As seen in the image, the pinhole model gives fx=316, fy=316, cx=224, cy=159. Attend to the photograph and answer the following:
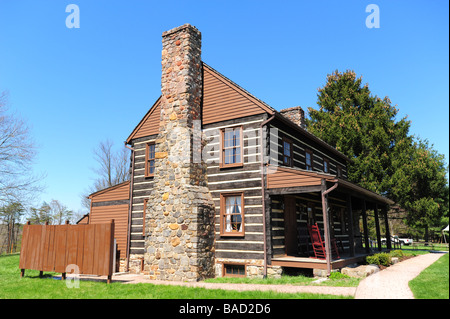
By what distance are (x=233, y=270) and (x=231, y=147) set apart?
16.5 feet

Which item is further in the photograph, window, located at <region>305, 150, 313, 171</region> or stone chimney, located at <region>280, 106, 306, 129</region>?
stone chimney, located at <region>280, 106, 306, 129</region>

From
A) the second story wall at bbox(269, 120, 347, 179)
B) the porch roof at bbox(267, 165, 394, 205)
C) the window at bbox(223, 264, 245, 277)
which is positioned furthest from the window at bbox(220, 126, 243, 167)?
the window at bbox(223, 264, 245, 277)

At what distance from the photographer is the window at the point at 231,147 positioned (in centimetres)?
1338

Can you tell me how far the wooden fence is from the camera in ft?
33.9

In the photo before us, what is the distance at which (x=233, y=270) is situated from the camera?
12.7m

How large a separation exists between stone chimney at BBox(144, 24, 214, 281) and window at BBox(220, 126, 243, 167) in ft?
3.27

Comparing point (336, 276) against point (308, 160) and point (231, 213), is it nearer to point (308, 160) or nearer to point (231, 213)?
point (231, 213)

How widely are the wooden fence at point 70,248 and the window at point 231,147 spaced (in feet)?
17.6

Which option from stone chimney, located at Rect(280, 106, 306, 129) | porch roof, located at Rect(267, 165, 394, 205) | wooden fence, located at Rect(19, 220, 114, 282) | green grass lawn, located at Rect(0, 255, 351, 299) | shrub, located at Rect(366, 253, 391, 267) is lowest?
green grass lawn, located at Rect(0, 255, 351, 299)

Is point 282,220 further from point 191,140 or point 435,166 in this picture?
point 435,166

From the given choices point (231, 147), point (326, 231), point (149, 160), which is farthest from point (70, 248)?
point (326, 231)

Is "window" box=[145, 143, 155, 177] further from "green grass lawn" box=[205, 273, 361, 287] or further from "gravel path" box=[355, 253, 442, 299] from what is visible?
"gravel path" box=[355, 253, 442, 299]
